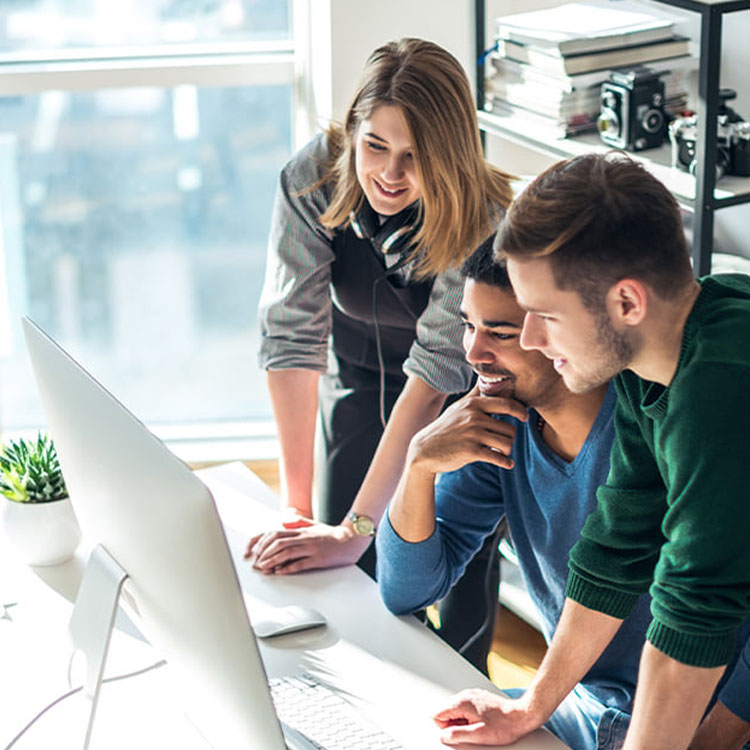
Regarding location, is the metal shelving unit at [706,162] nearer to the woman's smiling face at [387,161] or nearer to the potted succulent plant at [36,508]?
the woman's smiling face at [387,161]

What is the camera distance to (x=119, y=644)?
5.00ft

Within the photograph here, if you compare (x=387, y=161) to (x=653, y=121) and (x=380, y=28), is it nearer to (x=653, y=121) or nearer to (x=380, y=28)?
(x=653, y=121)

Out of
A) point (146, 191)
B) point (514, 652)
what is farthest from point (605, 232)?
point (146, 191)

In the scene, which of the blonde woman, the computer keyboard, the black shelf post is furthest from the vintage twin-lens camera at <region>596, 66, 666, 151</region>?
the computer keyboard

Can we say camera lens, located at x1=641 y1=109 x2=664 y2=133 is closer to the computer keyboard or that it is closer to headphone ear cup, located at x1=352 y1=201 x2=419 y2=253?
headphone ear cup, located at x1=352 y1=201 x2=419 y2=253

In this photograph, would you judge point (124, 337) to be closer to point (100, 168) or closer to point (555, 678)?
point (100, 168)

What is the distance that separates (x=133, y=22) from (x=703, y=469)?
8.40 feet

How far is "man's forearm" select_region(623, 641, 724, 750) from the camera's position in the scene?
1.18 meters

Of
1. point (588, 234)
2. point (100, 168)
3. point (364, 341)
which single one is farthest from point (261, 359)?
point (100, 168)

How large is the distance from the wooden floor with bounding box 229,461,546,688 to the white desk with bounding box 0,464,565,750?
3.21ft

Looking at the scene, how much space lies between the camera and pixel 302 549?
66.7 inches

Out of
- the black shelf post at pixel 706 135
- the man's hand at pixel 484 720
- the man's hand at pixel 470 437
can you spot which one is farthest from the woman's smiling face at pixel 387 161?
the man's hand at pixel 484 720

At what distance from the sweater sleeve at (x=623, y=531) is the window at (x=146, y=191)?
2175mm

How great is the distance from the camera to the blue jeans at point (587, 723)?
1.45 metres
